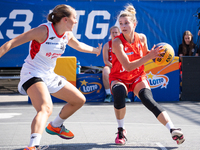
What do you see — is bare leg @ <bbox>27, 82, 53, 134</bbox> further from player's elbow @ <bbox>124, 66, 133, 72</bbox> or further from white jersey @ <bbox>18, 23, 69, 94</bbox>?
player's elbow @ <bbox>124, 66, 133, 72</bbox>

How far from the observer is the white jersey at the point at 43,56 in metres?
3.67

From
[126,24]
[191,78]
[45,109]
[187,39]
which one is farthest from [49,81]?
[187,39]

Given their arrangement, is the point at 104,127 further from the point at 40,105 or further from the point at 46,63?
the point at 40,105

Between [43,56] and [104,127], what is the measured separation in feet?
6.94

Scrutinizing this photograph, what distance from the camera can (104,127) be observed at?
535 centimetres

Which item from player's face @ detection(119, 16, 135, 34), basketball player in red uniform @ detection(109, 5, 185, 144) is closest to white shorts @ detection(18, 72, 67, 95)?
basketball player in red uniform @ detection(109, 5, 185, 144)

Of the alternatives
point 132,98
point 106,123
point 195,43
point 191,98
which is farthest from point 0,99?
point 195,43

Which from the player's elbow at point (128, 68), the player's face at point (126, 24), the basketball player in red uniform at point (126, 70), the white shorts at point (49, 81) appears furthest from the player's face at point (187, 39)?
the white shorts at point (49, 81)

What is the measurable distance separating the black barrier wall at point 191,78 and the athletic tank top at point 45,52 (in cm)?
548

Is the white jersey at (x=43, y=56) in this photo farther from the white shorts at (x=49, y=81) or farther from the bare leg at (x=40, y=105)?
the bare leg at (x=40, y=105)

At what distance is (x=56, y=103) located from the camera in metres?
8.27

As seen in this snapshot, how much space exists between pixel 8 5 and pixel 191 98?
6476mm

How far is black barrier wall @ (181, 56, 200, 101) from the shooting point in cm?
849

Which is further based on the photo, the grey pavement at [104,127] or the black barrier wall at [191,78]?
the black barrier wall at [191,78]
